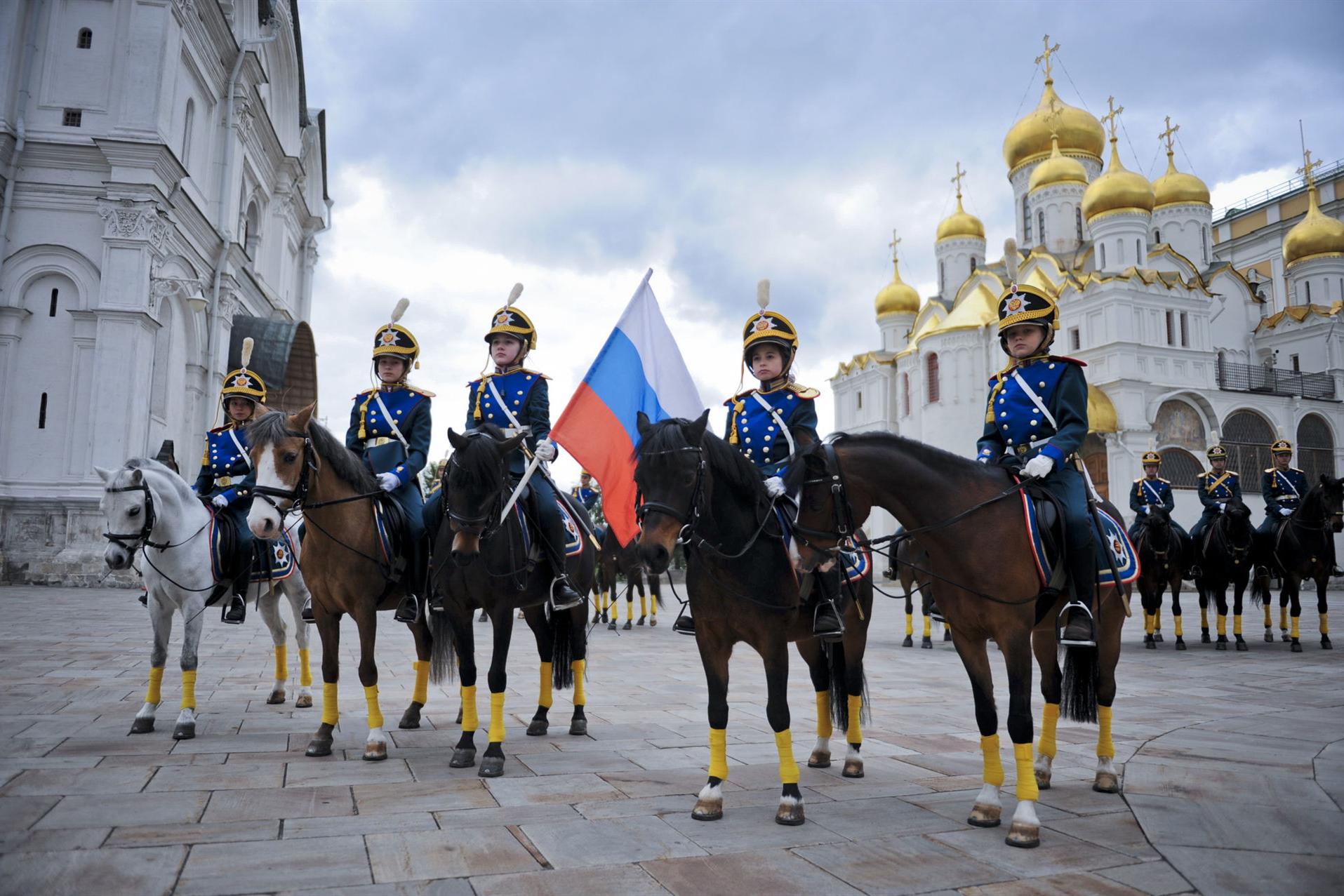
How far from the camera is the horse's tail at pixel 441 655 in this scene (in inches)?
236

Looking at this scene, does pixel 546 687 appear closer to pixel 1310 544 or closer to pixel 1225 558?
pixel 1225 558

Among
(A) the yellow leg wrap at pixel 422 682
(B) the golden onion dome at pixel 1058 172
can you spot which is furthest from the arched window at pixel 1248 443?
(A) the yellow leg wrap at pixel 422 682

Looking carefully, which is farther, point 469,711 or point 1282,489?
point 1282,489

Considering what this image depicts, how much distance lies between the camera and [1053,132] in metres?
44.6

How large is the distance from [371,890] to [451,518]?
2.15 m

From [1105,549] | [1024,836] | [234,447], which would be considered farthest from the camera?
[234,447]

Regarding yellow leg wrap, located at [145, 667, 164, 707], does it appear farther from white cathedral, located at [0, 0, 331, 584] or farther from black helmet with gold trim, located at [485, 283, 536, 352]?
white cathedral, located at [0, 0, 331, 584]

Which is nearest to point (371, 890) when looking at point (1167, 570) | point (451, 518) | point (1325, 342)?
point (451, 518)

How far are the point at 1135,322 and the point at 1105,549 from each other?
3531cm

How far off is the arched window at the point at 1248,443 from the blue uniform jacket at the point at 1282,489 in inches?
988

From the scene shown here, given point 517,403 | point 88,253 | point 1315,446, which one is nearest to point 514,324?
point 517,403

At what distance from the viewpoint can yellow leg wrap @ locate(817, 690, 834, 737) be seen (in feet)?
16.9

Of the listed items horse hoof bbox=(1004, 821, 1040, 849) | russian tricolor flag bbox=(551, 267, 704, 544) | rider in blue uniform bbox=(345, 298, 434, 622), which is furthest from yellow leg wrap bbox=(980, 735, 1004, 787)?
rider in blue uniform bbox=(345, 298, 434, 622)

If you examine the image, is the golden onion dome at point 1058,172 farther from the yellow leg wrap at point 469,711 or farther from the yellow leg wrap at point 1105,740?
the yellow leg wrap at point 469,711
